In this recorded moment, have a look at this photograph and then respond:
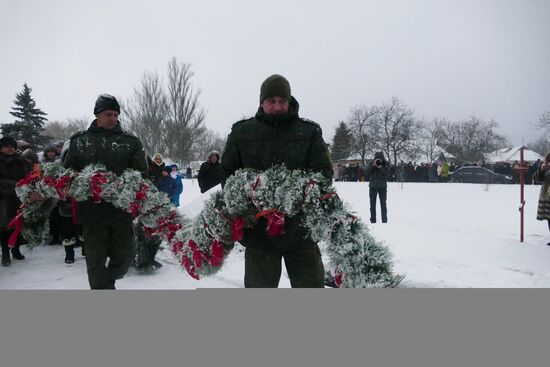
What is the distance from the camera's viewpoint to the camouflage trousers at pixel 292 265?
7.99ft

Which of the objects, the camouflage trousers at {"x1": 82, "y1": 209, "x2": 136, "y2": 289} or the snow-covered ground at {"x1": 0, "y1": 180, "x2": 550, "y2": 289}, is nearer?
the camouflage trousers at {"x1": 82, "y1": 209, "x2": 136, "y2": 289}

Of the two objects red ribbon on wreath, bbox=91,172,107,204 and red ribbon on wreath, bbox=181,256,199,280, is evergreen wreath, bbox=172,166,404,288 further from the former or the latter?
red ribbon on wreath, bbox=91,172,107,204

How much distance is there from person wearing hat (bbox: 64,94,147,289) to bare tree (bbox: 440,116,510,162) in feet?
206

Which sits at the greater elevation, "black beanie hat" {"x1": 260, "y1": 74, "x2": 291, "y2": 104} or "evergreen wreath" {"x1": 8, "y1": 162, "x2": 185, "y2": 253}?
"black beanie hat" {"x1": 260, "y1": 74, "x2": 291, "y2": 104}

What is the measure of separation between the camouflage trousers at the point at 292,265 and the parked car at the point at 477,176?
24.0m

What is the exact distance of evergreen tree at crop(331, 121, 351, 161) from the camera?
51062mm

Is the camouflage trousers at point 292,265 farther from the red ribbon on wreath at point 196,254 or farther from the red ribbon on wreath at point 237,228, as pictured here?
the red ribbon on wreath at point 196,254

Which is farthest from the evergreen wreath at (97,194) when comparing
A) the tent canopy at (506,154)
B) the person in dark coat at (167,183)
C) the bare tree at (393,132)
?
the tent canopy at (506,154)

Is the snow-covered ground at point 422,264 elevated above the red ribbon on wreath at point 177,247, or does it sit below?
below

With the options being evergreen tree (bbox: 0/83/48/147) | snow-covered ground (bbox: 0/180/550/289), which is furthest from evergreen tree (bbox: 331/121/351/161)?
snow-covered ground (bbox: 0/180/550/289)

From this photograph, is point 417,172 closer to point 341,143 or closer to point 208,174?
point 208,174

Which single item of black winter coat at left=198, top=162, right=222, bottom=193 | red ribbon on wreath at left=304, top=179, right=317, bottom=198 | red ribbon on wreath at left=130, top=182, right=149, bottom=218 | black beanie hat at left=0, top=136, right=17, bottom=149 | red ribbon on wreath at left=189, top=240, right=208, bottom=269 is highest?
black beanie hat at left=0, top=136, right=17, bottom=149

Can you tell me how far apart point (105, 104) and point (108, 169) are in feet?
1.65

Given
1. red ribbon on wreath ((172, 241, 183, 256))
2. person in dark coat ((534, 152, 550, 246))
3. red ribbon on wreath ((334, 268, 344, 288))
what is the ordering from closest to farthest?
red ribbon on wreath ((334, 268, 344, 288)), red ribbon on wreath ((172, 241, 183, 256)), person in dark coat ((534, 152, 550, 246))
